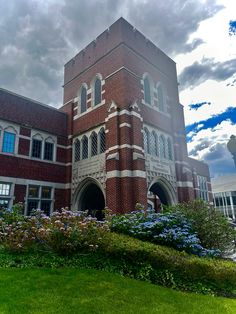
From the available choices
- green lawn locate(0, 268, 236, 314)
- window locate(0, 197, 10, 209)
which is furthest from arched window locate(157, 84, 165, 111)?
green lawn locate(0, 268, 236, 314)

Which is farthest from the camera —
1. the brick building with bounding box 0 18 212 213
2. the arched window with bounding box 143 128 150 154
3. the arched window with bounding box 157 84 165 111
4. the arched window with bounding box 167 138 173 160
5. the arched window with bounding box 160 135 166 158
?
the arched window with bounding box 157 84 165 111

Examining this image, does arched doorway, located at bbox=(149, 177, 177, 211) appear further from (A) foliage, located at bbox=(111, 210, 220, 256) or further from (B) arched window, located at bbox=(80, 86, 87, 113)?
(B) arched window, located at bbox=(80, 86, 87, 113)

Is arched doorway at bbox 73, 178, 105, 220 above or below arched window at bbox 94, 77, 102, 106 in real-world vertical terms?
below

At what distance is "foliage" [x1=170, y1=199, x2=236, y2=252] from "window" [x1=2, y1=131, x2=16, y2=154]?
12029 mm

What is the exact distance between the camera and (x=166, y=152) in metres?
19.5

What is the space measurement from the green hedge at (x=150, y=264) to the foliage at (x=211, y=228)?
2.56 m

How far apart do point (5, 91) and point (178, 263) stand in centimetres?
1550

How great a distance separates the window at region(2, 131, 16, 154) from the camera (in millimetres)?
16188

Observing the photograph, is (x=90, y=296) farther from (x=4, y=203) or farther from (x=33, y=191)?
(x=33, y=191)

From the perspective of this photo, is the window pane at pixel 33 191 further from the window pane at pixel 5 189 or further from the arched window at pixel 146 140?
the arched window at pixel 146 140

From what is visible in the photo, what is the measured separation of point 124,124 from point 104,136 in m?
2.24

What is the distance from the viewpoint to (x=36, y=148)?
58.7 ft

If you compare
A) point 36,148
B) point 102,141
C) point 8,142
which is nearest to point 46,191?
point 36,148

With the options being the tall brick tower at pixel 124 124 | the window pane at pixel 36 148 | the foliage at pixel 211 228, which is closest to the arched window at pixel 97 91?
the tall brick tower at pixel 124 124
